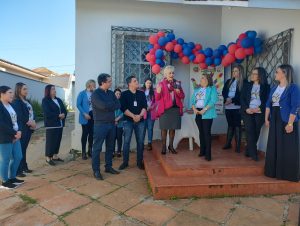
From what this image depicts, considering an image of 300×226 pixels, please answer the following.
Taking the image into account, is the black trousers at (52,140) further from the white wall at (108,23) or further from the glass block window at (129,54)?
the glass block window at (129,54)

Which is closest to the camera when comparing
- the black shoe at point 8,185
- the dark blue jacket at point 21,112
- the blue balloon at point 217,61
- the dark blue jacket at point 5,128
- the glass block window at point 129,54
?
the dark blue jacket at point 5,128

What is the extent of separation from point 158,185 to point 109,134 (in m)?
1.43

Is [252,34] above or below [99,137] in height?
above

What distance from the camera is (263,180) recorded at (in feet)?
12.5

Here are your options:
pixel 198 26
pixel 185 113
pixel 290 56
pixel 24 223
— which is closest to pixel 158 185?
pixel 24 223

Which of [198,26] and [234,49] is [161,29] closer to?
[198,26]

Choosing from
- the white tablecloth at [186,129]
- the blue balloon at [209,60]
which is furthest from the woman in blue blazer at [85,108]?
the blue balloon at [209,60]

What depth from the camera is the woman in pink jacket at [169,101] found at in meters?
4.57

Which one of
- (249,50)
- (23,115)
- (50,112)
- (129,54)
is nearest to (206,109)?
(249,50)

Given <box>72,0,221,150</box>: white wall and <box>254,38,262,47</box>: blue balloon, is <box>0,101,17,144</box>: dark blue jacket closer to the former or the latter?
<box>72,0,221,150</box>: white wall

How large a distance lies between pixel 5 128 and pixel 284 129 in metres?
4.19

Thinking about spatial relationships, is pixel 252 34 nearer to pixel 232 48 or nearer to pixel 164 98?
pixel 232 48

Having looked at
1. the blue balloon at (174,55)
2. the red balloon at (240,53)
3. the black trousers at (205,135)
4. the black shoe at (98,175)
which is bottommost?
the black shoe at (98,175)

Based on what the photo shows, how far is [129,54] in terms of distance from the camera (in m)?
6.49
